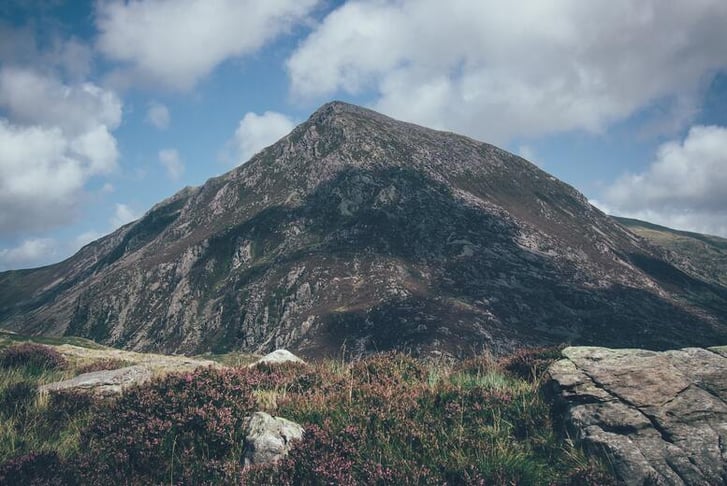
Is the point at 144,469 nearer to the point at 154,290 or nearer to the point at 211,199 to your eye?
the point at 154,290

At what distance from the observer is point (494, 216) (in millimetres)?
64000

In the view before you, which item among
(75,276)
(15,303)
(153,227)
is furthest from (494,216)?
(15,303)

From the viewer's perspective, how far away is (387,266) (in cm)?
5647

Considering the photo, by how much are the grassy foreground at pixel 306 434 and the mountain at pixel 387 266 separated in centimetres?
3009

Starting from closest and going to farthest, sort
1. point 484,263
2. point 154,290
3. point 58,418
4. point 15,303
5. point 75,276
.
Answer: point 58,418
point 484,263
point 154,290
point 75,276
point 15,303

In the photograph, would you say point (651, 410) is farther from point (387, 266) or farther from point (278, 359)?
point (387, 266)

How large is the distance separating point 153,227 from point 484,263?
106 metres

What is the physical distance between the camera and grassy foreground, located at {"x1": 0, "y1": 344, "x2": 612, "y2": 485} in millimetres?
6992

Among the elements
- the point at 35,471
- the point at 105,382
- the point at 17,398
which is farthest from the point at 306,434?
the point at 17,398

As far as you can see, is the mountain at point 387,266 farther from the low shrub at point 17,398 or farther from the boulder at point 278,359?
the low shrub at point 17,398

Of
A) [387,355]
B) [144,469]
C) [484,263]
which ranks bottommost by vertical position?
[144,469]

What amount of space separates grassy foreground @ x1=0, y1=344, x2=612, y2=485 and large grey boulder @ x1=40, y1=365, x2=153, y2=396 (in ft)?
2.14

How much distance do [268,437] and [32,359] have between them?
11.4m

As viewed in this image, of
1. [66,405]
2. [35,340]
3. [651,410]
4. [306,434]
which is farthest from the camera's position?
[35,340]
